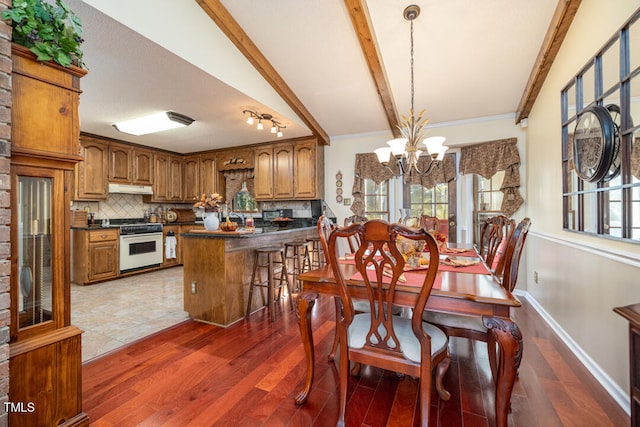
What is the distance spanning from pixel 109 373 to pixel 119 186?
379 centimetres

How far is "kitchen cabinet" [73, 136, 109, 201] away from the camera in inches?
169

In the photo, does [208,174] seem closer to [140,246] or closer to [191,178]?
[191,178]

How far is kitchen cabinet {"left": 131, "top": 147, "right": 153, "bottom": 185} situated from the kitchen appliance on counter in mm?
834

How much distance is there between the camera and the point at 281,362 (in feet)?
6.72

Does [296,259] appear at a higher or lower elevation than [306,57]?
lower

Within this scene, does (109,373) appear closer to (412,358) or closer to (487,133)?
(412,358)

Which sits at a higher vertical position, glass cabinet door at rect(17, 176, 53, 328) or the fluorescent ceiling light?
the fluorescent ceiling light

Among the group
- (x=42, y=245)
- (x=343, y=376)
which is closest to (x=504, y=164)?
(x=343, y=376)

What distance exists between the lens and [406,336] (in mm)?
1404

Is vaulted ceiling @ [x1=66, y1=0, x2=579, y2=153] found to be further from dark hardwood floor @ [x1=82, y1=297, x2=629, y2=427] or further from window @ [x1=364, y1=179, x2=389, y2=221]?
dark hardwood floor @ [x1=82, y1=297, x2=629, y2=427]

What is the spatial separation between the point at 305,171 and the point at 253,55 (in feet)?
6.55

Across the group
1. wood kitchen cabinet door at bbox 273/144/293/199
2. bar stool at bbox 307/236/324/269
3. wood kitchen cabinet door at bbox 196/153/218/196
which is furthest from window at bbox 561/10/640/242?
wood kitchen cabinet door at bbox 196/153/218/196

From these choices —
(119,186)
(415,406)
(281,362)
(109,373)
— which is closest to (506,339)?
(415,406)

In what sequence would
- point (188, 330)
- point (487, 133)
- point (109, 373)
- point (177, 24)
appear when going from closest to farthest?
point (109, 373)
point (177, 24)
point (188, 330)
point (487, 133)
